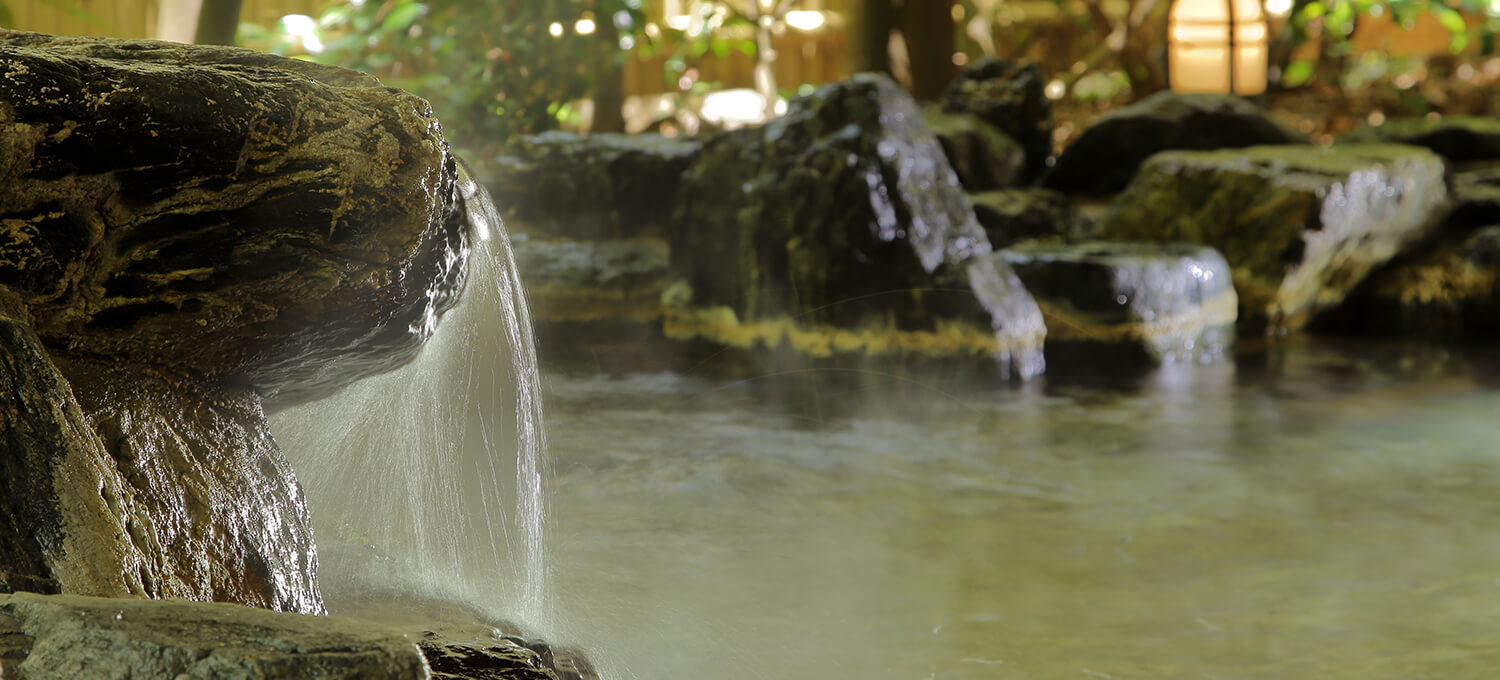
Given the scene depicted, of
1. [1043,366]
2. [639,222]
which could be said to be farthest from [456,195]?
[639,222]

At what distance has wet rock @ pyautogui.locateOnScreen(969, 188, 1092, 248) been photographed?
8516mm

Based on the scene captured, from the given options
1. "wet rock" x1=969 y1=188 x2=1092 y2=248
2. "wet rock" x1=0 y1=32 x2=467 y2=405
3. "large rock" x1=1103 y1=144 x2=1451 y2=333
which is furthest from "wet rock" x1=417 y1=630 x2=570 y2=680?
"wet rock" x1=969 y1=188 x2=1092 y2=248

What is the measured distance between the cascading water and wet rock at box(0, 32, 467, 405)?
1.75 feet

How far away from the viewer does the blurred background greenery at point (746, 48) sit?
699cm

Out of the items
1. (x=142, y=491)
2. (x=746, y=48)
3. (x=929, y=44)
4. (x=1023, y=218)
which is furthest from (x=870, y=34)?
(x=142, y=491)

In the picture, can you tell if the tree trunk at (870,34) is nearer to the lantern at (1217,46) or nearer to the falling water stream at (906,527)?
the lantern at (1217,46)

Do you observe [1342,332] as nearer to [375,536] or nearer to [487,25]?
[487,25]

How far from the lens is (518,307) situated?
280cm

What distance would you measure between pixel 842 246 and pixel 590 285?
1726 mm

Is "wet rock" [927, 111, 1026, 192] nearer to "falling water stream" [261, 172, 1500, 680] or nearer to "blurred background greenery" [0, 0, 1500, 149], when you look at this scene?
"blurred background greenery" [0, 0, 1500, 149]

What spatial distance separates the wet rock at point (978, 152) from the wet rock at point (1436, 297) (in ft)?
8.22

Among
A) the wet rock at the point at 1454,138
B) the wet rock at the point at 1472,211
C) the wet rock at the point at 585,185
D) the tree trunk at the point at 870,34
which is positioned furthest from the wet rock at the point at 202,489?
the wet rock at the point at 1454,138

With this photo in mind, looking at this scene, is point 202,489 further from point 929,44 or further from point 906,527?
point 929,44

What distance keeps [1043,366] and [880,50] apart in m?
4.19
